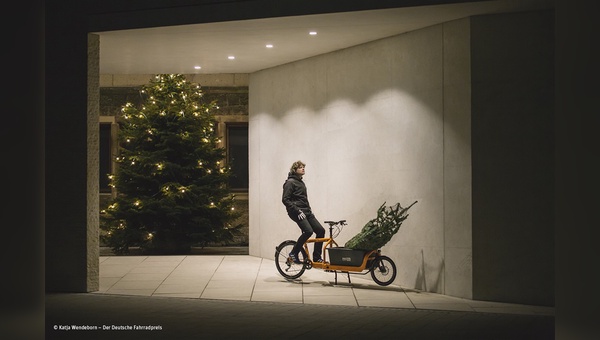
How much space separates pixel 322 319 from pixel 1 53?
6.44 m

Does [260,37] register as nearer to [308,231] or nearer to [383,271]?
[308,231]

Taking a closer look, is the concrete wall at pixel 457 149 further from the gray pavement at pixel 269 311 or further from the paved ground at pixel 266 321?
the paved ground at pixel 266 321

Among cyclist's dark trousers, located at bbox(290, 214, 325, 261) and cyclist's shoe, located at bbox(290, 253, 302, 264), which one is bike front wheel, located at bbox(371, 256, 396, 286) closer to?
cyclist's dark trousers, located at bbox(290, 214, 325, 261)

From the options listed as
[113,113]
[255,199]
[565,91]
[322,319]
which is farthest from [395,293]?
[113,113]

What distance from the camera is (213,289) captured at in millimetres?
12547

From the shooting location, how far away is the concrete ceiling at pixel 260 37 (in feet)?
36.7

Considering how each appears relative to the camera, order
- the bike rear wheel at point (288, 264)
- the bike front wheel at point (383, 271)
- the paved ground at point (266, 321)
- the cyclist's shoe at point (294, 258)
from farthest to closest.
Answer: the bike rear wheel at point (288, 264) < the cyclist's shoe at point (294, 258) < the bike front wheel at point (383, 271) < the paved ground at point (266, 321)

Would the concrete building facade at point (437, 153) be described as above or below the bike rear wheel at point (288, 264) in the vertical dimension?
above

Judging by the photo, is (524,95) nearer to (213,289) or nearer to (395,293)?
(395,293)

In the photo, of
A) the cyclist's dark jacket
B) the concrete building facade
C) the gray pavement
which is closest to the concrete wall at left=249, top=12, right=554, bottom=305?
the concrete building facade

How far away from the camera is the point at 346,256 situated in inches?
502

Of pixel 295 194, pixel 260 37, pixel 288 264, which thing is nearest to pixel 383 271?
pixel 288 264

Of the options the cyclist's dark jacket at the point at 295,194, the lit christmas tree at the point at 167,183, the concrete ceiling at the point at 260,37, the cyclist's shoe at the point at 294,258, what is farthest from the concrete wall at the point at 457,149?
the lit christmas tree at the point at 167,183

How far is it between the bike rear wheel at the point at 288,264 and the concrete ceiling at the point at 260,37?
3570 millimetres
